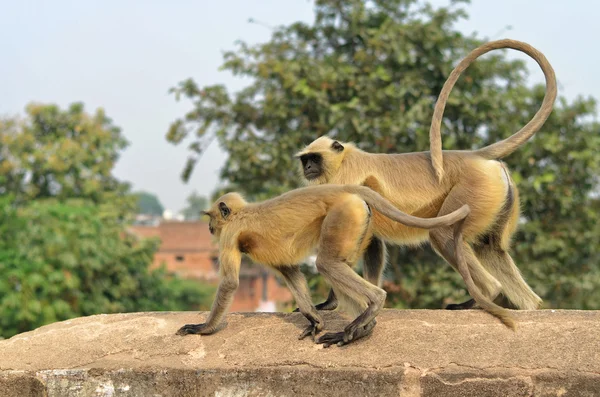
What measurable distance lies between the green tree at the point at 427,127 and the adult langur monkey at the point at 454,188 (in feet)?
15.2

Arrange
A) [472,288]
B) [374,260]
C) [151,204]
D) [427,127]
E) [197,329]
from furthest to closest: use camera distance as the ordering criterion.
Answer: [151,204]
[427,127]
[374,260]
[197,329]
[472,288]

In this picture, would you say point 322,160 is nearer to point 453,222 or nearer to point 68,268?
point 453,222

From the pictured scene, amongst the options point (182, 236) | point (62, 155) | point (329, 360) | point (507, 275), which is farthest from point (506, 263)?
point (182, 236)

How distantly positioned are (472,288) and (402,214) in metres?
0.53

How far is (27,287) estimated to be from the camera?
10625 mm

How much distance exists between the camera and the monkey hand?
3.94 metres

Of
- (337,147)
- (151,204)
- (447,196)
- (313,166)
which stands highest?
(337,147)

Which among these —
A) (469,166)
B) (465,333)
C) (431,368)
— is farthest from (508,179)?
(431,368)

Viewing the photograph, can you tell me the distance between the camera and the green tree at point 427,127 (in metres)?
9.20

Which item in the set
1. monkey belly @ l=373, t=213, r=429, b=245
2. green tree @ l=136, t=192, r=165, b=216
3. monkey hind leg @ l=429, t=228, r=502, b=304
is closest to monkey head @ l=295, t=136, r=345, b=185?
monkey belly @ l=373, t=213, r=429, b=245

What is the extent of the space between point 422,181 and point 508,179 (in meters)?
0.46

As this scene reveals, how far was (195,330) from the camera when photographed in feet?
13.0

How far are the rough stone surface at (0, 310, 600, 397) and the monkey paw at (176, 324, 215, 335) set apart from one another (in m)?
0.03

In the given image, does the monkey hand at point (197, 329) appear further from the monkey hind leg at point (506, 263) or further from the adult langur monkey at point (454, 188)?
the monkey hind leg at point (506, 263)
